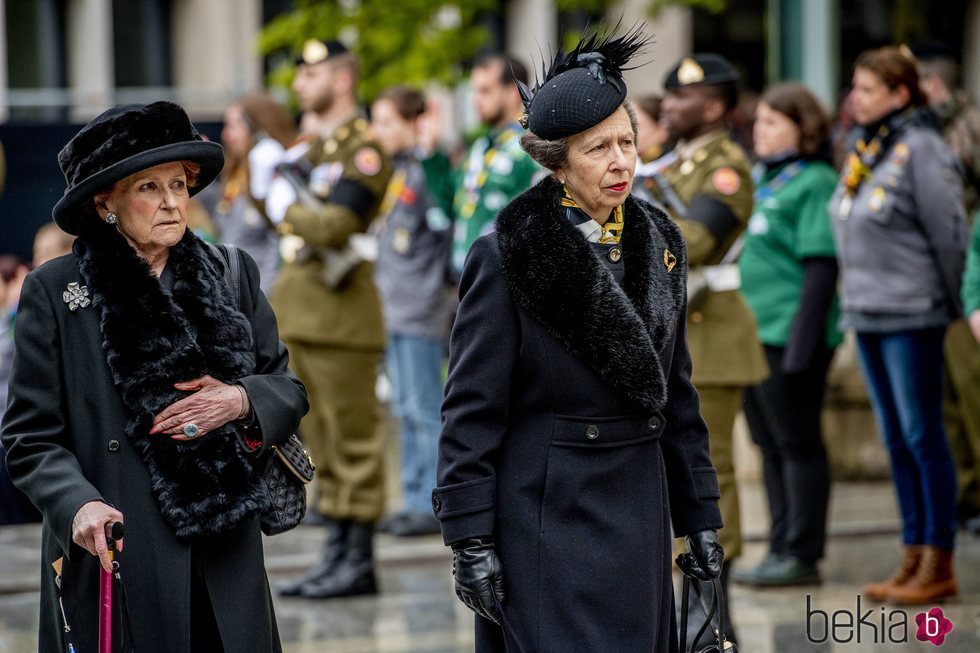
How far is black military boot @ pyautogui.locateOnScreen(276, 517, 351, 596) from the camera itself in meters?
7.47

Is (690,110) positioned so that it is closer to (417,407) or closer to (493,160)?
(493,160)

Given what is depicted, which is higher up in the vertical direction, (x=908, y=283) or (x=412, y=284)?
(x=908, y=283)

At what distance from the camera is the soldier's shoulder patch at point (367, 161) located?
7.46 m

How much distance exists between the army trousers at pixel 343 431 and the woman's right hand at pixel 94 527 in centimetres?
373

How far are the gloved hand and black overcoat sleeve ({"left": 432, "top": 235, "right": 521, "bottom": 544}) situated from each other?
0.55m

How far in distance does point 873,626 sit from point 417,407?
365 cm

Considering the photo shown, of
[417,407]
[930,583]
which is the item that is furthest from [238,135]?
[930,583]

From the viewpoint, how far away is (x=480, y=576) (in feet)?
12.9

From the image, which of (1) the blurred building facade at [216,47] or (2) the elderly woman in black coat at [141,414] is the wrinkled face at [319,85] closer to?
(2) the elderly woman in black coat at [141,414]

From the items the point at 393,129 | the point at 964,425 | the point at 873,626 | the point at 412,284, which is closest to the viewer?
the point at 873,626

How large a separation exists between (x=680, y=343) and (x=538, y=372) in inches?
19.0

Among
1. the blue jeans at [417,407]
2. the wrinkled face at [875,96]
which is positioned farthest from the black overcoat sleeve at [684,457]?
the blue jeans at [417,407]

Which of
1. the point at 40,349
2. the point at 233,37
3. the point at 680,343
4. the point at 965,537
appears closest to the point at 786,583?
the point at 965,537

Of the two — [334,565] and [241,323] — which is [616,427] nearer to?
[241,323]
